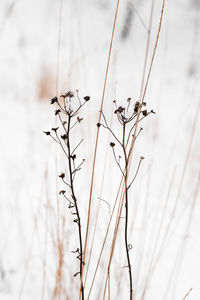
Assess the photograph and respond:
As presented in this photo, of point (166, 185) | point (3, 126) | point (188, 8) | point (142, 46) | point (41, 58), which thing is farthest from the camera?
point (188, 8)

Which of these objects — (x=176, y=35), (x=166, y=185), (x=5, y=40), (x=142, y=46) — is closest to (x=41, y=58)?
(x=5, y=40)

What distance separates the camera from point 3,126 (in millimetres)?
1938

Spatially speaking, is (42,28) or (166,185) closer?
(166,185)

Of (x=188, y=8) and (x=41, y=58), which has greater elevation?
(x=188, y=8)

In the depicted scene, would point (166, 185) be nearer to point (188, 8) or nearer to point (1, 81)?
point (1, 81)

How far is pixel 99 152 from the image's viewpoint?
1756 millimetres

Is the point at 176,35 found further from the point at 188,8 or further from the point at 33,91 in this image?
the point at 33,91

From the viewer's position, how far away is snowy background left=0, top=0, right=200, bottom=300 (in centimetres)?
90

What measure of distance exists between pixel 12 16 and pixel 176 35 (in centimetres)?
157

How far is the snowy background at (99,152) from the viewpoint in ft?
2.94

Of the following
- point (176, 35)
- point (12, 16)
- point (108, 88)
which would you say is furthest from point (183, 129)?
point (12, 16)

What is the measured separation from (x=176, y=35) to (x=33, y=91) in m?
1.52

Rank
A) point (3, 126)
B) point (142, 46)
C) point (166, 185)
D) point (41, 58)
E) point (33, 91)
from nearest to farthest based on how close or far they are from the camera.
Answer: point (166, 185), point (3, 126), point (33, 91), point (41, 58), point (142, 46)

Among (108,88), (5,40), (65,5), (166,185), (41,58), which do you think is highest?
(65,5)
